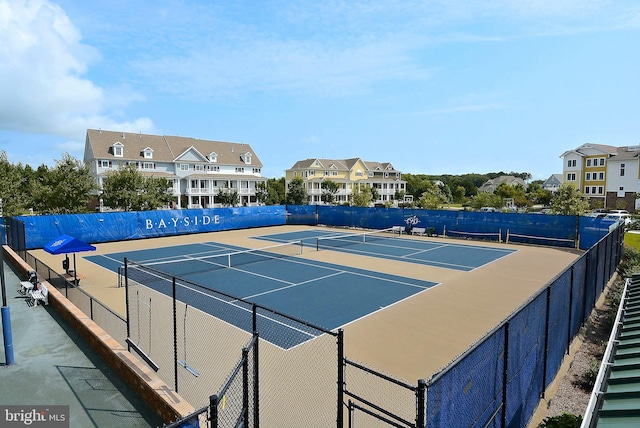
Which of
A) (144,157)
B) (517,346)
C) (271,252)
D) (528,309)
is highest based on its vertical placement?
(144,157)

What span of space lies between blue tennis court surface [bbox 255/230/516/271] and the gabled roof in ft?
120

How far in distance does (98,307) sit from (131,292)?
4.01 meters

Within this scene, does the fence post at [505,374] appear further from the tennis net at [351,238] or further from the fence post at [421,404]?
the tennis net at [351,238]

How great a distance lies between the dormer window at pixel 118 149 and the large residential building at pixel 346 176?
29062 millimetres

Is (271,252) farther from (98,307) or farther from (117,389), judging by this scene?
(117,389)

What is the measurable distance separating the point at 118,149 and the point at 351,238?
42.7m

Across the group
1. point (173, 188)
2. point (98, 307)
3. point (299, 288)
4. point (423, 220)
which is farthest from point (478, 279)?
point (173, 188)

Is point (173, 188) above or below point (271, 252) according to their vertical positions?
above

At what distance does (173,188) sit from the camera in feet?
200

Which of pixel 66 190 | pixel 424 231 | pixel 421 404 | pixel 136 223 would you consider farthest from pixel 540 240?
pixel 66 190

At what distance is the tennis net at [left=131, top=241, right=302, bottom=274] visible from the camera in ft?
63.6

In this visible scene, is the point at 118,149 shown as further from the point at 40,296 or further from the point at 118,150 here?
the point at 40,296

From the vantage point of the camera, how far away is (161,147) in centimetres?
6266

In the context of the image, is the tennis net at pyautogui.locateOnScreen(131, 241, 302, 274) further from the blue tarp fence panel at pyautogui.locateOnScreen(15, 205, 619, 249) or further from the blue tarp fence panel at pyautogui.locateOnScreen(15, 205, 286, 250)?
the blue tarp fence panel at pyautogui.locateOnScreen(15, 205, 619, 249)
